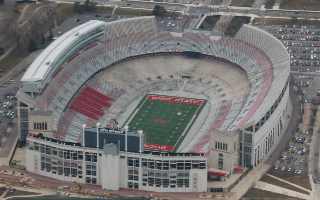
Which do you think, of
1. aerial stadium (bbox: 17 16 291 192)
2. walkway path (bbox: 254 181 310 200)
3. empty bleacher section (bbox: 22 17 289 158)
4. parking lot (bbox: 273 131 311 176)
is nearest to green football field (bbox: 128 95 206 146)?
Answer: aerial stadium (bbox: 17 16 291 192)

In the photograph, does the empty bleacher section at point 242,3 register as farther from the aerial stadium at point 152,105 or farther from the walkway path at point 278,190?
the walkway path at point 278,190

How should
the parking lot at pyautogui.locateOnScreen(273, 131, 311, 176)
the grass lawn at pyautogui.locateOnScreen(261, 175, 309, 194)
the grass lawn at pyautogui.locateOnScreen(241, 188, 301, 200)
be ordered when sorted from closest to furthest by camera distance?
the grass lawn at pyautogui.locateOnScreen(241, 188, 301, 200)
the grass lawn at pyautogui.locateOnScreen(261, 175, 309, 194)
the parking lot at pyautogui.locateOnScreen(273, 131, 311, 176)

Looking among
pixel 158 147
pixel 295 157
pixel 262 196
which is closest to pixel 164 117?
pixel 158 147

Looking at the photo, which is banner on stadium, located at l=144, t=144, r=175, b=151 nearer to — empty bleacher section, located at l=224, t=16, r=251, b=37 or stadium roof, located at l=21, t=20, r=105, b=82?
stadium roof, located at l=21, t=20, r=105, b=82

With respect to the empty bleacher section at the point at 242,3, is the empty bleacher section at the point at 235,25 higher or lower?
lower

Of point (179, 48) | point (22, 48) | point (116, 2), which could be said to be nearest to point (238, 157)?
point (179, 48)

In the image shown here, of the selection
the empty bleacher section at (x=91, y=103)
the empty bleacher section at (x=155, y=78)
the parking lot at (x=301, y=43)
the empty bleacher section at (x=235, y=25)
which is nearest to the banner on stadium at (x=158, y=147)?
the empty bleacher section at (x=155, y=78)

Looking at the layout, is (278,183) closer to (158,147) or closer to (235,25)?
(158,147)
